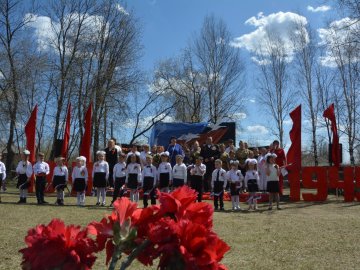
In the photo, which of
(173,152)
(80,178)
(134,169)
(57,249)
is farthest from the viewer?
(173,152)

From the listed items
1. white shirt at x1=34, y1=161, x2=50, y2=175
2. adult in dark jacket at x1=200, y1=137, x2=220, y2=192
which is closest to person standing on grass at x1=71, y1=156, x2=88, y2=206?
white shirt at x1=34, y1=161, x2=50, y2=175

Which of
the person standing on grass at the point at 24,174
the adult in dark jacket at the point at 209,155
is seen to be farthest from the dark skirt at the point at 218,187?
the person standing on grass at the point at 24,174

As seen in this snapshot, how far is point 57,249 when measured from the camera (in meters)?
1.55

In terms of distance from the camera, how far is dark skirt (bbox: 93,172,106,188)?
47.5 feet

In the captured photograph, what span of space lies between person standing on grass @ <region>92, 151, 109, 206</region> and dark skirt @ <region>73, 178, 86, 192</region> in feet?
1.48

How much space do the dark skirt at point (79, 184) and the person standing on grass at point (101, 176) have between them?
1.48 feet

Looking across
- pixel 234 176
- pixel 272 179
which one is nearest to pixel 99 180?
pixel 234 176

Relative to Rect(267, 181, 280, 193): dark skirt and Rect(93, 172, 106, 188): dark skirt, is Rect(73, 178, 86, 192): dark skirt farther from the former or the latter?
Rect(267, 181, 280, 193): dark skirt

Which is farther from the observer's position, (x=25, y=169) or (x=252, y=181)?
(x=25, y=169)

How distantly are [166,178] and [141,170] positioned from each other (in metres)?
0.90

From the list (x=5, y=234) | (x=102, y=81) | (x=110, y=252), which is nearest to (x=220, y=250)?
(x=110, y=252)

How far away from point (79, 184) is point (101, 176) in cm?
84

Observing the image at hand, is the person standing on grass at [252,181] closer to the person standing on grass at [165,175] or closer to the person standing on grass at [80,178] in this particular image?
the person standing on grass at [165,175]

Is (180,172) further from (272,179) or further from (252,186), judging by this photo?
(272,179)
